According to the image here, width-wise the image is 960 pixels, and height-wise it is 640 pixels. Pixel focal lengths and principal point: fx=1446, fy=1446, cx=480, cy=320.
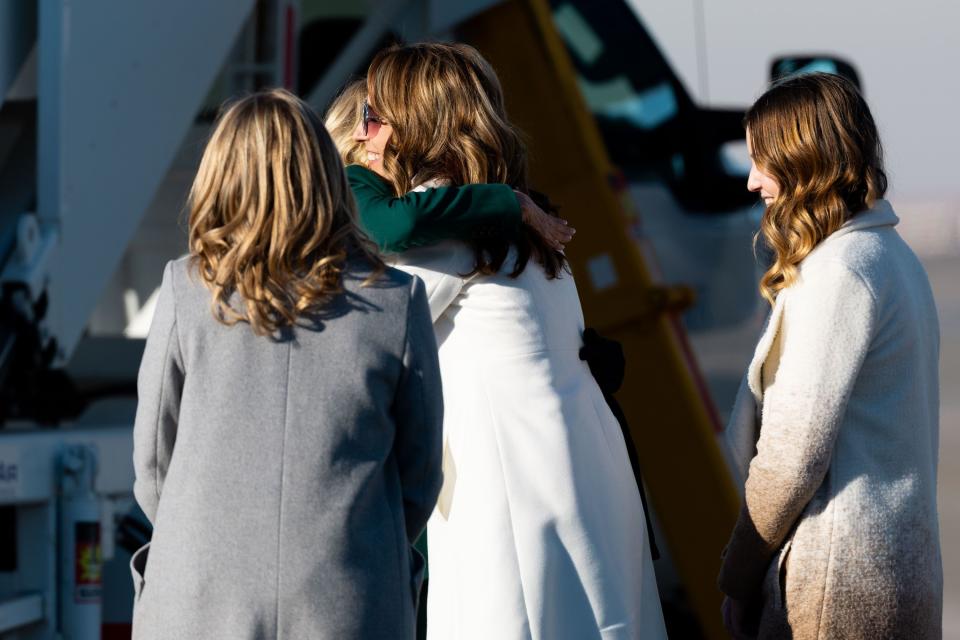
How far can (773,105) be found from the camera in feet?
6.42

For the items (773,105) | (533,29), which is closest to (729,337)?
(533,29)

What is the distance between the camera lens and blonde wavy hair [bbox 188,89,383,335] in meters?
1.60

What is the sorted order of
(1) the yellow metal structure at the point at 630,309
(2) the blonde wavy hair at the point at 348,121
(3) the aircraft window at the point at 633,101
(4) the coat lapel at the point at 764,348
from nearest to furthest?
1. (4) the coat lapel at the point at 764,348
2. (2) the blonde wavy hair at the point at 348,121
3. (1) the yellow metal structure at the point at 630,309
4. (3) the aircraft window at the point at 633,101

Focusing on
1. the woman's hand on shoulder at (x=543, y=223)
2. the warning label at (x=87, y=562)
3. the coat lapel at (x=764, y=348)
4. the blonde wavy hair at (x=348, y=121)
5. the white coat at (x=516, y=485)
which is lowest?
the warning label at (x=87, y=562)

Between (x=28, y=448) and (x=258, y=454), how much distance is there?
1381 millimetres

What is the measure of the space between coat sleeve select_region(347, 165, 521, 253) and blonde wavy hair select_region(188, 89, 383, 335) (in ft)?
1.05

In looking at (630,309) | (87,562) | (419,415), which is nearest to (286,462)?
(419,415)

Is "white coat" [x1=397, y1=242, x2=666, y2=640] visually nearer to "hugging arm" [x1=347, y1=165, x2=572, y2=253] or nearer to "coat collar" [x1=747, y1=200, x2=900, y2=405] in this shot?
"hugging arm" [x1=347, y1=165, x2=572, y2=253]

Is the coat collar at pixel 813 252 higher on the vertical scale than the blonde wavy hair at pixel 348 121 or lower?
lower

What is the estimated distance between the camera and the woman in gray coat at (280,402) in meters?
1.57

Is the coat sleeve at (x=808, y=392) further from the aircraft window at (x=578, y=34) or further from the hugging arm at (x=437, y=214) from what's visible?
the aircraft window at (x=578, y=34)

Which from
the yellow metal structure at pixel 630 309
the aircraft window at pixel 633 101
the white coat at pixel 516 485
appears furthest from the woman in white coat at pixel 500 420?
the aircraft window at pixel 633 101

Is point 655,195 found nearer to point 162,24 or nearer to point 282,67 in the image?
point 282,67

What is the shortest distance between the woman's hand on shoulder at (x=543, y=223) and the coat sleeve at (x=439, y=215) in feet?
0.13
